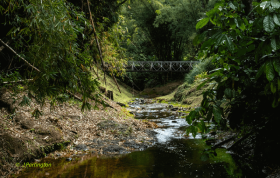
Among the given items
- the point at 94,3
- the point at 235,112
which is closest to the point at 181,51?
the point at 94,3

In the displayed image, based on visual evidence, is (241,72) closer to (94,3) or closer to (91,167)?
(91,167)

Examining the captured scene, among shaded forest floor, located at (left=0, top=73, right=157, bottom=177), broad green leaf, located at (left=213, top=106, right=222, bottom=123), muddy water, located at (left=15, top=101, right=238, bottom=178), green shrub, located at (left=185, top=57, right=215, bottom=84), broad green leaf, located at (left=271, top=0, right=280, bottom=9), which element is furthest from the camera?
green shrub, located at (left=185, top=57, right=215, bottom=84)

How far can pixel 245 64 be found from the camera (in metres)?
2.01

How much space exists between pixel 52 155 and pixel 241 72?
3.44 m

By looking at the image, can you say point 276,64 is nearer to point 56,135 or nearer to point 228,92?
point 228,92

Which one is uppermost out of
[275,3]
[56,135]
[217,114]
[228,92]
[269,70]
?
[275,3]

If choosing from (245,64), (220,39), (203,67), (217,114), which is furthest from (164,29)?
(220,39)

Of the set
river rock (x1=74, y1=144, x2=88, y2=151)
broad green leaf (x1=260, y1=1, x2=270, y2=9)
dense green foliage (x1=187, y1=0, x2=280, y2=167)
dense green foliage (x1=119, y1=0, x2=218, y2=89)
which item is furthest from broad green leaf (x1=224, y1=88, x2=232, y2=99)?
dense green foliage (x1=119, y1=0, x2=218, y2=89)

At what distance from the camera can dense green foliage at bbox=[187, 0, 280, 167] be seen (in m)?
1.29

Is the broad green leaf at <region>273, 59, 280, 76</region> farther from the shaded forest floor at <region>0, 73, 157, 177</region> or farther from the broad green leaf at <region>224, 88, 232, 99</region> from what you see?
the shaded forest floor at <region>0, 73, 157, 177</region>

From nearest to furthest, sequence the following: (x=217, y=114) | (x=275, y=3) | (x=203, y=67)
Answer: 1. (x=275, y=3)
2. (x=217, y=114)
3. (x=203, y=67)

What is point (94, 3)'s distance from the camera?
169 inches

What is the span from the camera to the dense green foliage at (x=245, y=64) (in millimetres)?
1290

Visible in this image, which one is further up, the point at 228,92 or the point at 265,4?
the point at 265,4
